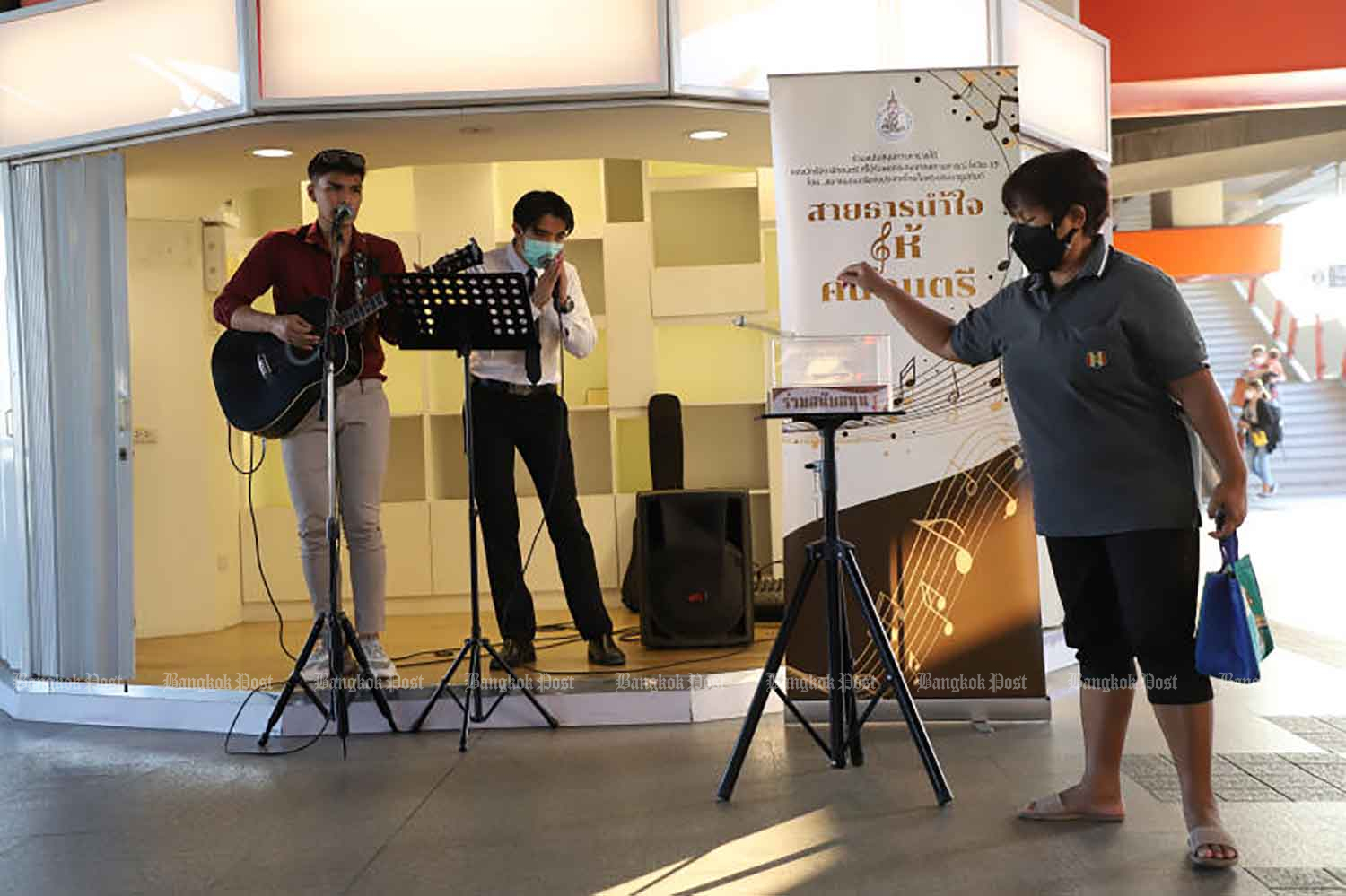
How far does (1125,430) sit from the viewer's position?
9.79ft

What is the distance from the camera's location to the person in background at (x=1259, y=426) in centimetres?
1559

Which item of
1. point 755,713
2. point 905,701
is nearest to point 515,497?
point 755,713

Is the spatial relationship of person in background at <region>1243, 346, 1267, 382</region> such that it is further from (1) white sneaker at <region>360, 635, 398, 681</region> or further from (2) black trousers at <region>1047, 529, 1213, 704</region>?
(2) black trousers at <region>1047, 529, 1213, 704</region>

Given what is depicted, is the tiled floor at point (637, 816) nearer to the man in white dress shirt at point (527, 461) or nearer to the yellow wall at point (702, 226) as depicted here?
the man in white dress shirt at point (527, 461)

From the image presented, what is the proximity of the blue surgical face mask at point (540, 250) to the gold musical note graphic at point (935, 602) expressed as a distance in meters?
1.50

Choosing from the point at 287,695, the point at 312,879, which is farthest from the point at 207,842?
the point at 287,695

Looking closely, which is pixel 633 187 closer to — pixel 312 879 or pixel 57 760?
pixel 57 760

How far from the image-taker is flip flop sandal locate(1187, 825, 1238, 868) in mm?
2867

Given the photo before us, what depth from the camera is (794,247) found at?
4367mm

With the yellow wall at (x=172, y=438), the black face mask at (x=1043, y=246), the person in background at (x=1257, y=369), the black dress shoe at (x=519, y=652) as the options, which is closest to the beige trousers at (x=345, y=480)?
the black dress shoe at (x=519, y=652)

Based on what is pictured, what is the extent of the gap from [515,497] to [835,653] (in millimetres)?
1634

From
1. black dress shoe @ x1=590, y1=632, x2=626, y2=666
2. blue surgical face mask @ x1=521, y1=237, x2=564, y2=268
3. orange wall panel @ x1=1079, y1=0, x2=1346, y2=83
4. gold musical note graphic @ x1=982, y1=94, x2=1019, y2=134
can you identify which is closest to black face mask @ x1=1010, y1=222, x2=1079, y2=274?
gold musical note graphic @ x1=982, y1=94, x2=1019, y2=134

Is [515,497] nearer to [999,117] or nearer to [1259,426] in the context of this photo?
[999,117]

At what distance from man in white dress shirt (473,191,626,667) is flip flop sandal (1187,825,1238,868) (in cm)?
253
